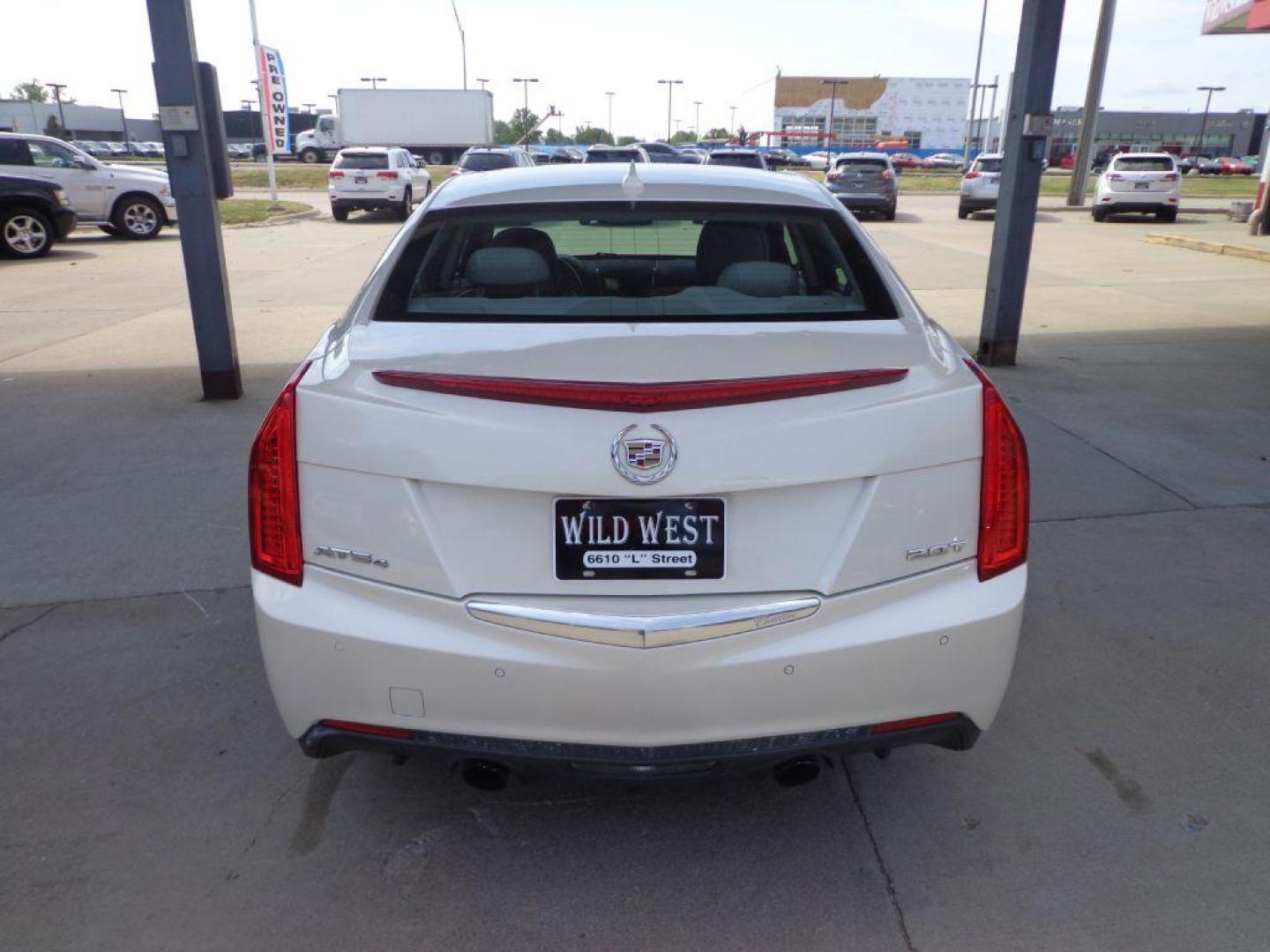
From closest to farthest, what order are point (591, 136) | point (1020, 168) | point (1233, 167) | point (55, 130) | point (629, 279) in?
point (629, 279) → point (1020, 168) → point (1233, 167) → point (55, 130) → point (591, 136)

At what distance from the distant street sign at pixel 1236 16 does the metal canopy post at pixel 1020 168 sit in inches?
573

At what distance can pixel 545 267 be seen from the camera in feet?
10.1

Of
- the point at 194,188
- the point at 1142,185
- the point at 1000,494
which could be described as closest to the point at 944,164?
the point at 1142,185

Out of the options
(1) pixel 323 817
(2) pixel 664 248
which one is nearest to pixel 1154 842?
(1) pixel 323 817

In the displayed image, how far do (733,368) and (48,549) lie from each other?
3.78 metres

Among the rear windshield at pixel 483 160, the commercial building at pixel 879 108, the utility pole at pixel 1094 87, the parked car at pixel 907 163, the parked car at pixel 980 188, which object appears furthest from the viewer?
the commercial building at pixel 879 108

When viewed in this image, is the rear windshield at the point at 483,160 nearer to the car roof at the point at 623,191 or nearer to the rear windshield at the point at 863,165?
the rear windshield at the point at 863,165

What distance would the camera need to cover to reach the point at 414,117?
5069cm

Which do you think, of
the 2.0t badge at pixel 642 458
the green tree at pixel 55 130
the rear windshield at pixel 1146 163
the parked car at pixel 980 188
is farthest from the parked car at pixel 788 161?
the 2.0t badge at pixel 642 458

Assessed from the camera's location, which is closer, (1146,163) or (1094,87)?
(1146,163)

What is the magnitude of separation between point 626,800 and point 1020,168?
678 centimetres

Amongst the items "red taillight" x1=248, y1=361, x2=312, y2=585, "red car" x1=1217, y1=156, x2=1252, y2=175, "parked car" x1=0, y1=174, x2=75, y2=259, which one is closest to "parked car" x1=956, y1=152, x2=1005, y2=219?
"parked car" x1=0, y1=174, x2=75, y2=259

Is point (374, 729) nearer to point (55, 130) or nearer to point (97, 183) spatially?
point (97, 183)

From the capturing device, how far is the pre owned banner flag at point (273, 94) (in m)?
27.4
